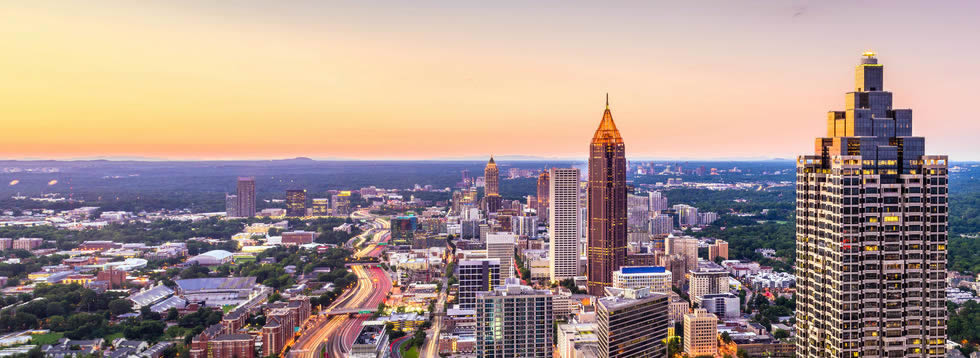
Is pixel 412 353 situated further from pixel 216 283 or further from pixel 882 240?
pixel 882 240

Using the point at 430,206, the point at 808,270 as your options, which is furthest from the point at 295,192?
the point at 808,270

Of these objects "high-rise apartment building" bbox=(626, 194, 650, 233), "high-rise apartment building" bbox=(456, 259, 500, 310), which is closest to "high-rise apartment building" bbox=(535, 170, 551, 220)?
"high-rise apartment building" bbox=(626, 194, 650, 233)

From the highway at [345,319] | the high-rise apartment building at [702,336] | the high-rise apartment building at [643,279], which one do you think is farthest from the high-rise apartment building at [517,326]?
the high-rise apartment building at [643,279]

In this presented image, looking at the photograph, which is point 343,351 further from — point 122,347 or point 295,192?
point 295,192

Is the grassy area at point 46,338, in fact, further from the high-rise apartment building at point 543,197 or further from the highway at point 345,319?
the high-rise apartment building at point 543,197

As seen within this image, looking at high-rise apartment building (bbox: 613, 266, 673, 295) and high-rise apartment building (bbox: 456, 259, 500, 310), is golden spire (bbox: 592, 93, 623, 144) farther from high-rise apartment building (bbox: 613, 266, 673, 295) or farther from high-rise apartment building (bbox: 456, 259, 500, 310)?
high-rise apartment building (bbox: 456, 259, 500, 310)
